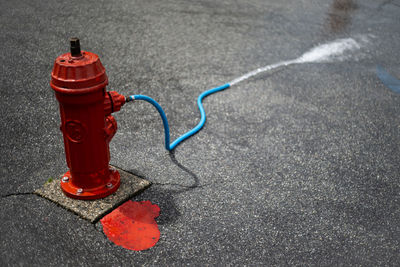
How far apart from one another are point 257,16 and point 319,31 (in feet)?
3.78

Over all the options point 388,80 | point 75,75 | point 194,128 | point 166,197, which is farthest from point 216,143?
point 388,80

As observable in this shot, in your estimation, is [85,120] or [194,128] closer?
[85,120]


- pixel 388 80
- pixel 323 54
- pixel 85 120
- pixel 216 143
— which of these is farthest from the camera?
pixel 323 54

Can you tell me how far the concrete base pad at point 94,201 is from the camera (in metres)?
2.62

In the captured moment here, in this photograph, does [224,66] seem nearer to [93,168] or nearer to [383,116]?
[383,116]

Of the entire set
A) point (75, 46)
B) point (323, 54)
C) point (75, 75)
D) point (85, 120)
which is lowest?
point (323, 54)

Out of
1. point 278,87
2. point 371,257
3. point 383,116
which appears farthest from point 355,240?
point 278,87

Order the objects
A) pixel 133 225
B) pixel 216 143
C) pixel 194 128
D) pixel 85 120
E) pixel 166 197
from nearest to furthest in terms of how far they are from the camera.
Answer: pixel 85 120
pixel 133 225
pixel 166 197
pixel 216 143
pixel 194 128

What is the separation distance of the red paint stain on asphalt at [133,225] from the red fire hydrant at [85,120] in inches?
7.5

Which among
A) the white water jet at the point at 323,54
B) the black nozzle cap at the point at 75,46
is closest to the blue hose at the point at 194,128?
the white water jet at the point at 323,54

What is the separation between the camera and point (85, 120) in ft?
7.97

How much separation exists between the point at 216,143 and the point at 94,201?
1330mm

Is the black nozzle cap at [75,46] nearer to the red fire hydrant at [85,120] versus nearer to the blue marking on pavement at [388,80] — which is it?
the red fire hydrant at [85,120]

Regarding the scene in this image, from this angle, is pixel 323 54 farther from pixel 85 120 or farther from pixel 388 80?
pixel 85 120
